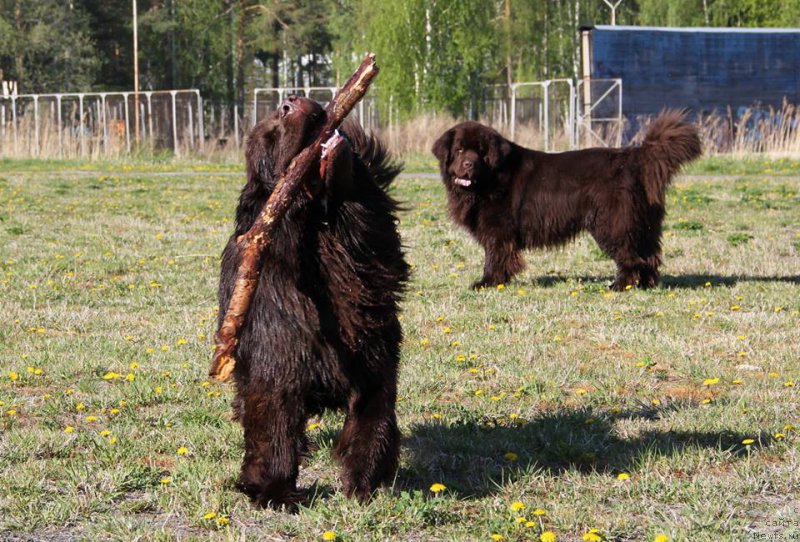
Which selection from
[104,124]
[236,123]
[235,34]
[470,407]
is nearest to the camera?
[470,407]

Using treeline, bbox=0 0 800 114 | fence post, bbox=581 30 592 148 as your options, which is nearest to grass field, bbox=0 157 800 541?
fence post, bbox=581 30 592 148

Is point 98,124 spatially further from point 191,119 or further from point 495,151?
point 495,151

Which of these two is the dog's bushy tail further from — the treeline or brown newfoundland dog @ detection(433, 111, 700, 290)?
the treeline

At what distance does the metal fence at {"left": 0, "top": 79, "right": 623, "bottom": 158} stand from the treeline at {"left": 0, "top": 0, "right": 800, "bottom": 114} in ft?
24.1

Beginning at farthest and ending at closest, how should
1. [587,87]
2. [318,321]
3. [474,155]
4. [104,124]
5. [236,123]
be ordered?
[236,123]
[104,124]
[587,87]
[474,155]
[318,321]

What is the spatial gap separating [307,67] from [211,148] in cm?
3347

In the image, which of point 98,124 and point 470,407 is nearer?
point 470,407

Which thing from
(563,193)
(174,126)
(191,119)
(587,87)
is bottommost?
(563,193)

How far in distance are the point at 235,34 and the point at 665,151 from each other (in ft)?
165

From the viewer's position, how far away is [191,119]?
3447 centimetres

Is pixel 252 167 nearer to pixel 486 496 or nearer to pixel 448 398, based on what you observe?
pixel 486 496

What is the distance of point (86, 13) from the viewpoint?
2116 inches

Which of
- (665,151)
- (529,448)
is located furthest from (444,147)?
(529,448)

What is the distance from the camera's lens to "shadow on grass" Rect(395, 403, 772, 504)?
447 cm
